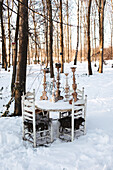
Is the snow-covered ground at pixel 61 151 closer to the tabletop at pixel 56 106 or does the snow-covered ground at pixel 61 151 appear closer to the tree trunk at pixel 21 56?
the tabletop at pixel 56 106

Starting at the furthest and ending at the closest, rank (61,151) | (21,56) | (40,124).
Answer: (21,56) → (40,124) → (61,151)

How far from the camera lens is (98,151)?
353 cm

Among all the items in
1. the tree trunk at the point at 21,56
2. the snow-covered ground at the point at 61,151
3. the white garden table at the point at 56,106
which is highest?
the tree trunk at the point at 21,56

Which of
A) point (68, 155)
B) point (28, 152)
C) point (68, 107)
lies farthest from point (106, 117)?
point (28, 152)

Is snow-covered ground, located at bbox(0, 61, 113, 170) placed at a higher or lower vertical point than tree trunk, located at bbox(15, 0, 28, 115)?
lower

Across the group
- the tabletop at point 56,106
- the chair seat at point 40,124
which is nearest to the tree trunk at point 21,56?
the tabletop at point 56,106

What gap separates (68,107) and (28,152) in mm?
1275

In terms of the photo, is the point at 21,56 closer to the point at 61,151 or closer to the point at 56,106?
the point at 56,106

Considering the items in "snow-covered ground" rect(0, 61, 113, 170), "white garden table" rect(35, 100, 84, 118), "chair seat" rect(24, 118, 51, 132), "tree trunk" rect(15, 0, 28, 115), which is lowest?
"snow-covered ground" rect(0, 61, 113, 170)

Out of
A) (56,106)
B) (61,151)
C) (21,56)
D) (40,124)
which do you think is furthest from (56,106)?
(21,56)

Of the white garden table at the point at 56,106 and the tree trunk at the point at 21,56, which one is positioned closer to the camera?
the white garden table at the point at 56,106

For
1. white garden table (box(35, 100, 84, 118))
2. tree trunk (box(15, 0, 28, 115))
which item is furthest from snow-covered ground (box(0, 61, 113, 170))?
tree trunk (box(15, 0, 28, 115))

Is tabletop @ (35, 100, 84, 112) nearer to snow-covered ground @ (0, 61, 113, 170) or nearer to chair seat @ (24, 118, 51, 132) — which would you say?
chair seat @ (24, 118, 51, 132)

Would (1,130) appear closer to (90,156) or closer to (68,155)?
(68,155)
